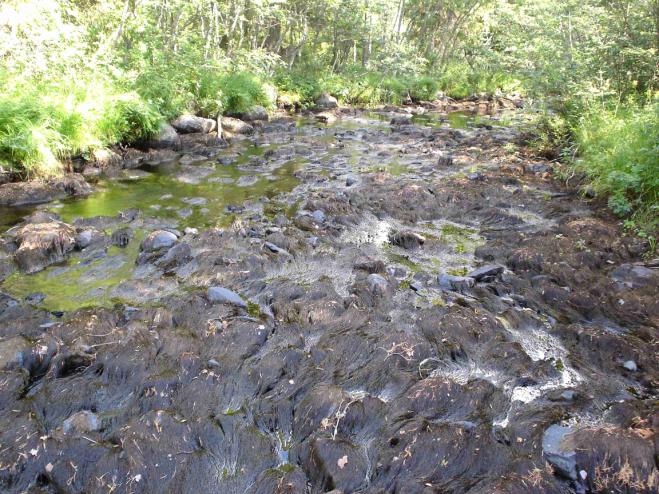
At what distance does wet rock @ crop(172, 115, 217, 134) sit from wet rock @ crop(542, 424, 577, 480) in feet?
44.0

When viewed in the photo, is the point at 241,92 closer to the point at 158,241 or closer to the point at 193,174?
the point at 193,174

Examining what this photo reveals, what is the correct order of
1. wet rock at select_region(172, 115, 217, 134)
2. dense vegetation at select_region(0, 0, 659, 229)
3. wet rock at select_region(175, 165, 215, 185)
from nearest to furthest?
1. dense vegetation at select_region(0, 0, 659, 229)
2. wet rock at select_region(175, 165, 215, 185)
3. wet rock at select_region(172, 115, 217, 134)

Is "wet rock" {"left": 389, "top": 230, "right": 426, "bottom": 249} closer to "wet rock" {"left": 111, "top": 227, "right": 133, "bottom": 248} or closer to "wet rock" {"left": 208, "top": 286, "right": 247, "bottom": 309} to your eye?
"wet rock" {"left": 208, "top": 286, "right": 247, "bottom": 309}

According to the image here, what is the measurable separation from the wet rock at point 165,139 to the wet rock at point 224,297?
8.76 metres

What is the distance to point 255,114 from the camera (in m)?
17.9

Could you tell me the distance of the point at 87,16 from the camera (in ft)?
52.8

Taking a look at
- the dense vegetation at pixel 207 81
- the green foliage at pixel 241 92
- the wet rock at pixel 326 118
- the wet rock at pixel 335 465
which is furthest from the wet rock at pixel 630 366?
the wet rock at pixel 326 118

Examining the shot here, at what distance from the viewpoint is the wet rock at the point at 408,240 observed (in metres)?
6.75

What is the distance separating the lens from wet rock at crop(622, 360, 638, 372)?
4027mm

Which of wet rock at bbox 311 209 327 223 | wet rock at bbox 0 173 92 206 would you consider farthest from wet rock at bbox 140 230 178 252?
wet rock at bbox 0 173 92 206

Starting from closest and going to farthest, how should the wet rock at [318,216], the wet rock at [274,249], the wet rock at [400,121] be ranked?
the wet rock at [274,249]
the wet rock at [318,216]
the wet rock at [400,121]

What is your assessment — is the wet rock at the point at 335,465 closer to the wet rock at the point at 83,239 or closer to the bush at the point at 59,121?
the wet rock at the point at 83,239

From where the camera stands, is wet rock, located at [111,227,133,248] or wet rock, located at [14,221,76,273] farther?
wet rock, located at [111,227,133,248]

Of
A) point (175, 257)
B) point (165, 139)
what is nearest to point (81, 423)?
point (175, 257)
